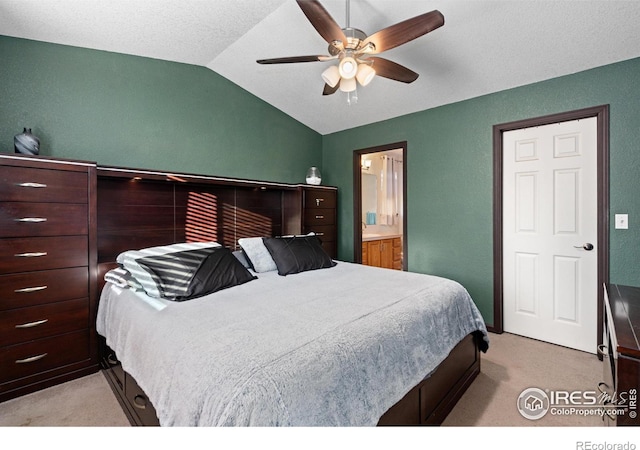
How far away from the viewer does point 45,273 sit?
6.98ft

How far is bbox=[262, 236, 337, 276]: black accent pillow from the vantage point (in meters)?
2.68

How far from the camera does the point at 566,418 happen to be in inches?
72.2

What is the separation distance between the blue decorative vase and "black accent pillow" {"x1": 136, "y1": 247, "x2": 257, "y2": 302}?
3.75 feet

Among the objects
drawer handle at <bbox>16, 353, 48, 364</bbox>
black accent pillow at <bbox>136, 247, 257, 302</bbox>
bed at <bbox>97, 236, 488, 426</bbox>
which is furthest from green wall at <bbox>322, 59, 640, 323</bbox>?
drawer handle at <bbox>16, 353, 48, 364</bbox>

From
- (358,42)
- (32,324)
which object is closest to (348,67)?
(358,42)

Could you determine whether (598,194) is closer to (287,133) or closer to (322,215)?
(322,215)

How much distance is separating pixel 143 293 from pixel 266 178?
90.2 inches

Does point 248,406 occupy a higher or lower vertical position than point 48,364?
higher

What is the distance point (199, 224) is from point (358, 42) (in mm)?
2267

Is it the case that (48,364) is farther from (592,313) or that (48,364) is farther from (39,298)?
(592,313)

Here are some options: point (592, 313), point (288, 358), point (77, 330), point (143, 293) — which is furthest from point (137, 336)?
point (592, 313)

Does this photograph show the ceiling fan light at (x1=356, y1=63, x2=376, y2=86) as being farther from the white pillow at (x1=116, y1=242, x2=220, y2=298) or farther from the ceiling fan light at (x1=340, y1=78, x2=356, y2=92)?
the white pillow at (x1=116, y1=242, x2=220, y2=298)

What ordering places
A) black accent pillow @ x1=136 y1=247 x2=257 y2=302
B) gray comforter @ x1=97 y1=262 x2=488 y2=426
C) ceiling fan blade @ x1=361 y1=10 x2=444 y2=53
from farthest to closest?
black accent pillow @ x1=136 y1=247 x2=257 y2=302 → ceiling fan blade @ x1=361 y1=10 x2=444 y2=53 → gray comforter @ x1=97 y1=262 x2=488 y2=426

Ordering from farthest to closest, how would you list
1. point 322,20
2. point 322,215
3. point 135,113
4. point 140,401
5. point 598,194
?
point 322,215, point 135,113, point 598,194, point 322,20, point 140,401
